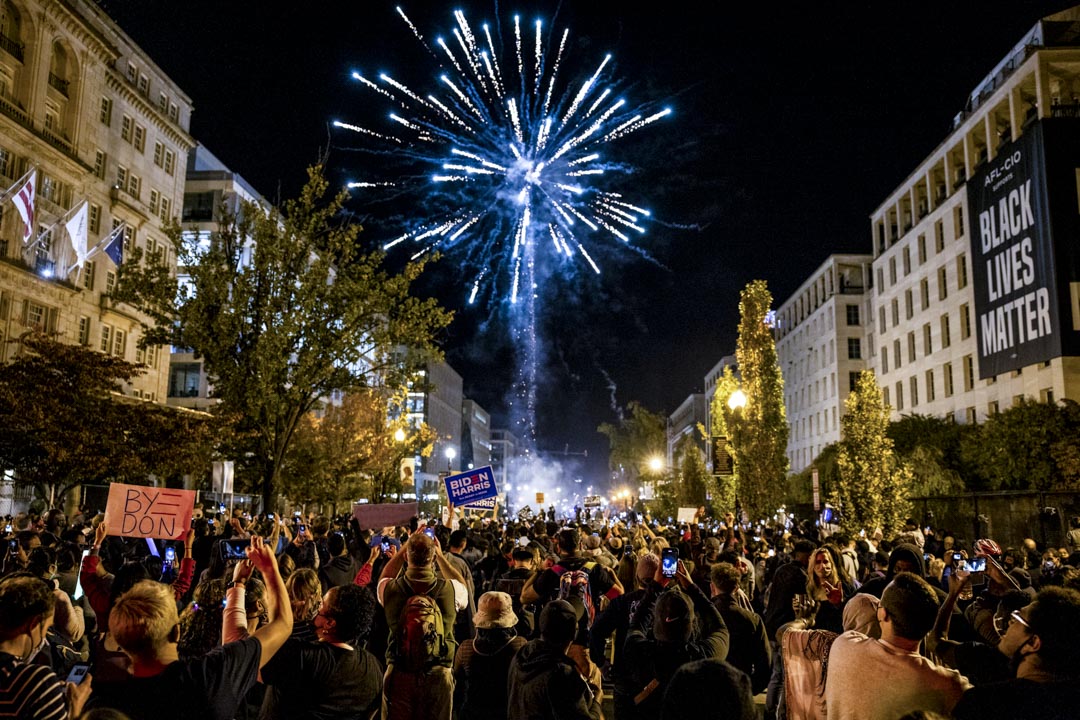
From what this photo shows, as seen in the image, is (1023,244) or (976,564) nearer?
(976,564)

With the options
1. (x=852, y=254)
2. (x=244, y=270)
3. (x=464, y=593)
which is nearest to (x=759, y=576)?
(x=464, y=593)

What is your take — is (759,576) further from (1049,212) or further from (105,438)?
(1049,212)

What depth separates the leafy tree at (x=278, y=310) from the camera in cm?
2245

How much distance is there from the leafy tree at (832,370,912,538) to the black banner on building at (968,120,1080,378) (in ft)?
35.3

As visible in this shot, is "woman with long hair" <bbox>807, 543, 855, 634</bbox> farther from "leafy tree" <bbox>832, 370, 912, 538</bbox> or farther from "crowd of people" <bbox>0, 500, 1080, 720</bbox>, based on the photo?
"leafy tree" <bbox>832, 370, 912, 538</bbox>

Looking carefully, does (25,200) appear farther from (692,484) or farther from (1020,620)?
(692,484)

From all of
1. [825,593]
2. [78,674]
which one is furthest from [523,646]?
[825,593]

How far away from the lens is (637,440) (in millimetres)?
94500

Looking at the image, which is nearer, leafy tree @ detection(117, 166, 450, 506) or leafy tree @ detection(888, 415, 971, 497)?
leafy tree @ detection(117, 166, 450, 506)

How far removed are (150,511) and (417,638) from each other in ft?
16.1

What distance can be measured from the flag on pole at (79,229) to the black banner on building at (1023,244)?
A: 40.6 m

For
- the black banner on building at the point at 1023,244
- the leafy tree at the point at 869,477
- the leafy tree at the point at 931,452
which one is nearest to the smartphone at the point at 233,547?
the leafy tree at the point at 869,477

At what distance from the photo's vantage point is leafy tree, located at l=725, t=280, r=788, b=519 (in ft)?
145

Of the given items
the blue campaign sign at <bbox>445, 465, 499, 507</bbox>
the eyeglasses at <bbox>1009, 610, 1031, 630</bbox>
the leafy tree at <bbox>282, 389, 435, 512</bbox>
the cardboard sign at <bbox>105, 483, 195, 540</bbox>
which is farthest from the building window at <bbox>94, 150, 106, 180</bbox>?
the eyeglasses at <bbox>1009, 610, 1031, 630</bbox>
